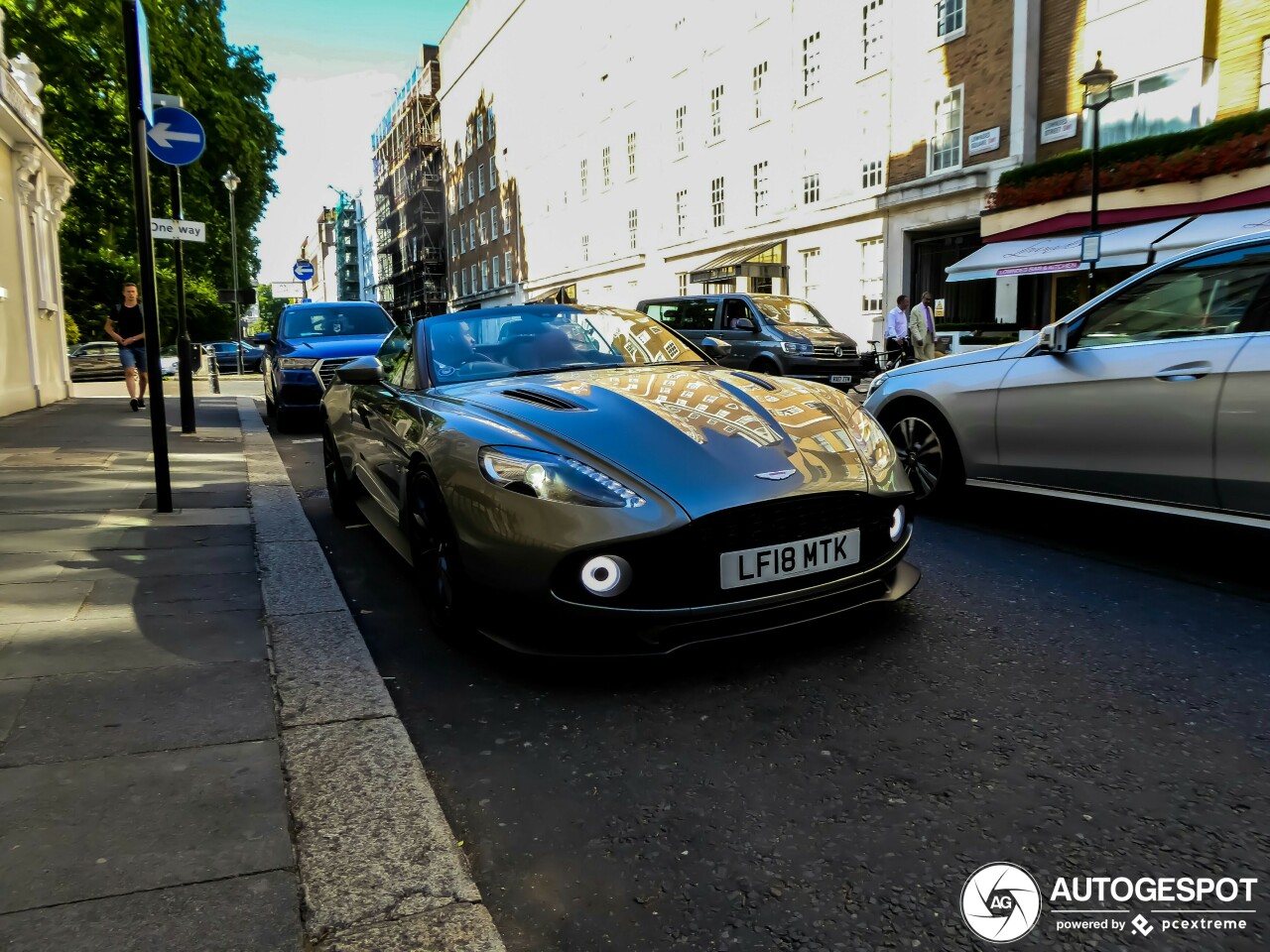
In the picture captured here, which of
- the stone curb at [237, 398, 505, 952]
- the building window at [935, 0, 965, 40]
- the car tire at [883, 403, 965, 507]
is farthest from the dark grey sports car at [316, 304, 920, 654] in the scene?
the building window at [935, 0, 965, 40]

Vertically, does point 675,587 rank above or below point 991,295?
below

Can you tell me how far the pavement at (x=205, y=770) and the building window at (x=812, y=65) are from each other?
2497 cm

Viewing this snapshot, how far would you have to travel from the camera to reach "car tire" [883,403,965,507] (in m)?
5.56

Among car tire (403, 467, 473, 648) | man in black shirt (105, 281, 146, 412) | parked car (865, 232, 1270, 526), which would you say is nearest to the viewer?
car tire (403, 467, 473, 648)

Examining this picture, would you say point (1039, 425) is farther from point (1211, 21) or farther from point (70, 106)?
point (70, 106)

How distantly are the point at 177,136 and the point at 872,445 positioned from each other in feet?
22.8

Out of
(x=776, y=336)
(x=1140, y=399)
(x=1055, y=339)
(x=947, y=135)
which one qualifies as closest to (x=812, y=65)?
(x=947, y=135)

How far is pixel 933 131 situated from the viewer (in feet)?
73.7

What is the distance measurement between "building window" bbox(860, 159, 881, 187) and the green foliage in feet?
15.3

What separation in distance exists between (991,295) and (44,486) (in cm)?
1976

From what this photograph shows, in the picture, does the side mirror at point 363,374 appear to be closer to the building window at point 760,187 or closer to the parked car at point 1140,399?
the parked car at point 1140,399

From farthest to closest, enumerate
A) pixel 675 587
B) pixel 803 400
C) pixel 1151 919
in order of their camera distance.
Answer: pixel 803 400, pixel 675 587, pixel 1151 919

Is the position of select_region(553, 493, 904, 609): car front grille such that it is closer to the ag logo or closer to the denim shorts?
A: the ag logo

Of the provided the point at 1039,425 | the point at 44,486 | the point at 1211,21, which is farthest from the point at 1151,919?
the point at 1211,21
